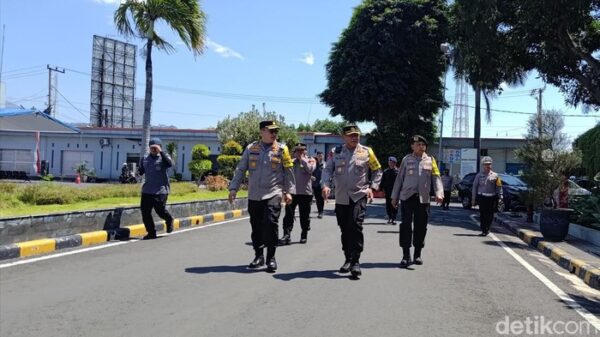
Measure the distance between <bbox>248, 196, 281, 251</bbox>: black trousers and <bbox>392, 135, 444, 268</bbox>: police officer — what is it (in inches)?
78.6

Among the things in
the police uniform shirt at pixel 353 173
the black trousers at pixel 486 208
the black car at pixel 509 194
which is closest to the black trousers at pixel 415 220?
the police uniform shirt at pixel 353 173

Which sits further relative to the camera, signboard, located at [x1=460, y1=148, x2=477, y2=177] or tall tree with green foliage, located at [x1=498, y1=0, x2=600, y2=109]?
signboard, located at [x1=460, y1=148, x2=477, y2=177]

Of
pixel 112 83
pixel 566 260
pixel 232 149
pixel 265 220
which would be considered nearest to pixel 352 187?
pixel 265 220

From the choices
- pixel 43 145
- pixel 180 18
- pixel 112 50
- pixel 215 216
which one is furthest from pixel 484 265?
pixel 112 50

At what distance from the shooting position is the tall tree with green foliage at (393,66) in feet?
111

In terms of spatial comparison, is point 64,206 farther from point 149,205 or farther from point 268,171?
point 268,171

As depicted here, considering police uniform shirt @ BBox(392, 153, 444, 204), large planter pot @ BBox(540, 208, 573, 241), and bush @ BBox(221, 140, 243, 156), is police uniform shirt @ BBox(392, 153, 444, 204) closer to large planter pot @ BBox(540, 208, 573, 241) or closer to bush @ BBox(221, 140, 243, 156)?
large planter pot @ BBox(540, 208, 573, 241)

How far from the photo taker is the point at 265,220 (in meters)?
7.07

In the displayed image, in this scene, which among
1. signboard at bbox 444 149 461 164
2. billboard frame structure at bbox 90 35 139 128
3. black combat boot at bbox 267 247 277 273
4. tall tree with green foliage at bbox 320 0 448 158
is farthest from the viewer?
billboard frame structure at bbox 90 35 139 128

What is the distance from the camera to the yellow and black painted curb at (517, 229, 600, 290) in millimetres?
7725

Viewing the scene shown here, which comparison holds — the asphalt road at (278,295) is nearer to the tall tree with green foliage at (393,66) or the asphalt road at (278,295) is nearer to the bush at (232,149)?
the bush at (232,149)

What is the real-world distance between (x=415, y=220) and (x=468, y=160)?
25.2 metres

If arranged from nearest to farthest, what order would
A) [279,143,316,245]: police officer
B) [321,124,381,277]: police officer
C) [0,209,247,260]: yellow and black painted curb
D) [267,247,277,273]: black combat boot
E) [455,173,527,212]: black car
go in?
1. [321,124,381,277]: police officer
2. [267,247,277,273]: black combat boot
3. [0,209,247,260]: yellow and black painted curb
4. [279,143,316,245]: police officer
5. [455,173,527,212]: black car

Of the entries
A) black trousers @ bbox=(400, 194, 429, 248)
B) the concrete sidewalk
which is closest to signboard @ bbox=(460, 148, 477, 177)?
the concrete sidewalk
